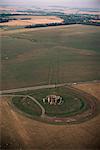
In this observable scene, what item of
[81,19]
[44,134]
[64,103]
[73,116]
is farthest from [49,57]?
[81,19]

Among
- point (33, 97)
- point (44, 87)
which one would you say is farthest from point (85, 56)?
point (33, 97)

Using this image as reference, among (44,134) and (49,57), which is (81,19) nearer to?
(49,57)

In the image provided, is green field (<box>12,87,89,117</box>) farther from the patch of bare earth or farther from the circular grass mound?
the patch of bare earth

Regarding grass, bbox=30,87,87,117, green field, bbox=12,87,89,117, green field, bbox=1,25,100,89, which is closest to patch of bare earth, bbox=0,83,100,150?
green field, bbox=12,87,89,117

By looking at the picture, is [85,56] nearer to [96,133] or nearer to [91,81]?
[91,81]

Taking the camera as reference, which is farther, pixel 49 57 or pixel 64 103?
pixel 49 57

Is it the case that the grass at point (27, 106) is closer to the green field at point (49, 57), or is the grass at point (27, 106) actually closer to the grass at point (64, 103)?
the grass at point (64, 103)
